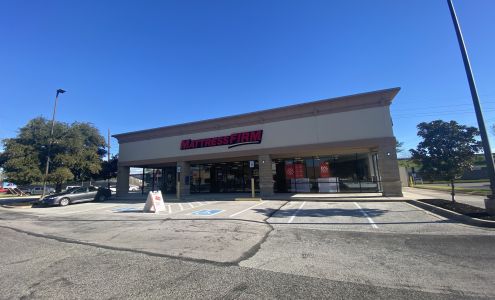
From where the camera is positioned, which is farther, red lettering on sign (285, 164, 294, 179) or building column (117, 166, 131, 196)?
building column (117, 166, 131, 196)

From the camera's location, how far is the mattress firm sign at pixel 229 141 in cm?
2183

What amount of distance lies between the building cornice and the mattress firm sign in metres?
0.92

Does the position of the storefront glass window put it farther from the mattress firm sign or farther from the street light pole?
the street light pole

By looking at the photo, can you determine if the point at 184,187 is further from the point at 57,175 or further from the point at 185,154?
the point at 57,175

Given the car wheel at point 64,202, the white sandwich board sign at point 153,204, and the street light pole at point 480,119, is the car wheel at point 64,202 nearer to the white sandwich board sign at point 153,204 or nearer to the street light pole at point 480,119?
the white sandwich board sign at point 153,204

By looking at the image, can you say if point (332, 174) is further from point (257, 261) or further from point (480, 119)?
point (257, 261)

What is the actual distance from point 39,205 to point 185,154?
12.9 meters

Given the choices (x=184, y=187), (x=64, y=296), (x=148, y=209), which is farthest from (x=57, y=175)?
(x=64, y=296)

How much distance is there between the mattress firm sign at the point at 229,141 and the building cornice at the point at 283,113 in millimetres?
924

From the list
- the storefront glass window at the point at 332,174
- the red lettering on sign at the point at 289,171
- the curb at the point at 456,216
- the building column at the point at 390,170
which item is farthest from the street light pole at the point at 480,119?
the red lettering on sign at the point at 289,171

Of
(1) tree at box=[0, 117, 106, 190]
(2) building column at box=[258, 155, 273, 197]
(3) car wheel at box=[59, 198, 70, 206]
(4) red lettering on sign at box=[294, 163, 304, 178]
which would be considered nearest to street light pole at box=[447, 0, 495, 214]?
(2) building column at box=[258, 155, 273, 197]

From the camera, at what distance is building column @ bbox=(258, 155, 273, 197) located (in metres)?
21.0

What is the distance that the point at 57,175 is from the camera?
75.8ft

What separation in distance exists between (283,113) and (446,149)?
11.2m
